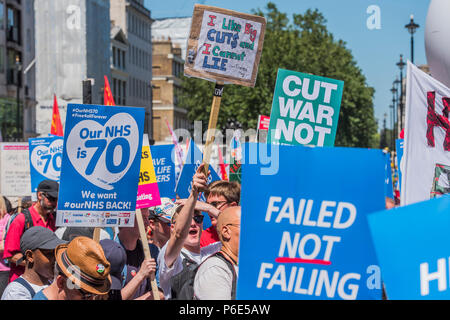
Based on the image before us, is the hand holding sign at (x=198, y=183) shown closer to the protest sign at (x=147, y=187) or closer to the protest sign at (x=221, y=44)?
the protest sign at (x=221, y=44)

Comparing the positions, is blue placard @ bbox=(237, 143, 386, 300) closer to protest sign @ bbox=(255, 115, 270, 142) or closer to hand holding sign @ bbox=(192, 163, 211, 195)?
hand holding sign @ bbox=(192, 163, 211, 195)

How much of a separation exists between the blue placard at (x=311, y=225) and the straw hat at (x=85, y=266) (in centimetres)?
85

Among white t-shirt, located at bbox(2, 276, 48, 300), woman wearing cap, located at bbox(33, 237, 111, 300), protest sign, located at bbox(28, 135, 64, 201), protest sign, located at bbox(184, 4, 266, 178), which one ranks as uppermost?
protest sign, located at bbox(184, 4, 266, 178)

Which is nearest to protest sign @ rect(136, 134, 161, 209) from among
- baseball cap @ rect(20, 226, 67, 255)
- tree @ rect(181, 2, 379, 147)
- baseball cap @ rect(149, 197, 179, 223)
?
baseball cap @ rect(149, 197, 179, 223)

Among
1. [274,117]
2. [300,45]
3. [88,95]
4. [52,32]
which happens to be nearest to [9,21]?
[52,32]

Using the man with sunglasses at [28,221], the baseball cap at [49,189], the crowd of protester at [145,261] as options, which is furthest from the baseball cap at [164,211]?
the baseball cap at [49,189]

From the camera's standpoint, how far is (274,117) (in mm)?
7051

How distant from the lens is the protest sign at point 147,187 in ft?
20.0

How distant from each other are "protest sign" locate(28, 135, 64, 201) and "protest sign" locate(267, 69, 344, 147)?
3.86 meters

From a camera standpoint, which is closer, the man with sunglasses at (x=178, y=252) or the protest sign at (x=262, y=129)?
the man with sunglasses at (x=178, y=252)

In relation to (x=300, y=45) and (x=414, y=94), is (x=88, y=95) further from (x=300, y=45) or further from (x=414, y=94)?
(x=300, y=45)

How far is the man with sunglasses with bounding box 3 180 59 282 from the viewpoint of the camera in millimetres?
6613

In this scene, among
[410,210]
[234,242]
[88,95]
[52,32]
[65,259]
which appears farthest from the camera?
[52,32]
